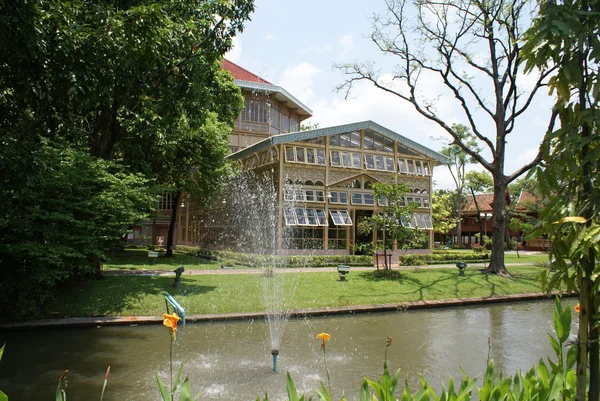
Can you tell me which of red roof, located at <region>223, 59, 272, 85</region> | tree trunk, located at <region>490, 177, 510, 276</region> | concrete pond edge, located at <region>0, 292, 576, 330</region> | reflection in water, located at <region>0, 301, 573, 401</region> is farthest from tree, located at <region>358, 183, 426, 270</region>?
red roof, located at <region>223, 59, 272, 85</region>

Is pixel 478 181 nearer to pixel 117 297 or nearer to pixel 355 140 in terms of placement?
pixel 355 140

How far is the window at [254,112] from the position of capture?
41.6 metres

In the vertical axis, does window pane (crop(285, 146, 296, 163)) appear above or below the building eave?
below

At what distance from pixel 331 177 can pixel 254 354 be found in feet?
71.8

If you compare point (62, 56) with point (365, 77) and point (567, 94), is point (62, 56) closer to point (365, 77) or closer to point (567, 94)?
point (567, 94)

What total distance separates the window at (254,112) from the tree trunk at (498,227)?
25.0m

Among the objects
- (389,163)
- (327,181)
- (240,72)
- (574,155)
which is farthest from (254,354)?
(240,72)

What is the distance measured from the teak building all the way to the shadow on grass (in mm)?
12823

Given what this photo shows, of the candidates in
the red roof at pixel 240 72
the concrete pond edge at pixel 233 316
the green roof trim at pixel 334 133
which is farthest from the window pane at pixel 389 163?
the red roof at pixel 240 72

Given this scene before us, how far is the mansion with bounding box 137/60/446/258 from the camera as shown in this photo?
28.1 m

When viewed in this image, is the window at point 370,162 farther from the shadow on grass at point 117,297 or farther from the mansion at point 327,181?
the shadow on grass at point 117,297

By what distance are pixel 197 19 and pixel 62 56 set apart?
7.12 meters

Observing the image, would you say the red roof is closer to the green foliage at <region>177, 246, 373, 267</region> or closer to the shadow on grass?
the green foliage at <region>177, 246, 373, 267</region>

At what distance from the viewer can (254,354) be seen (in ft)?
28.5
